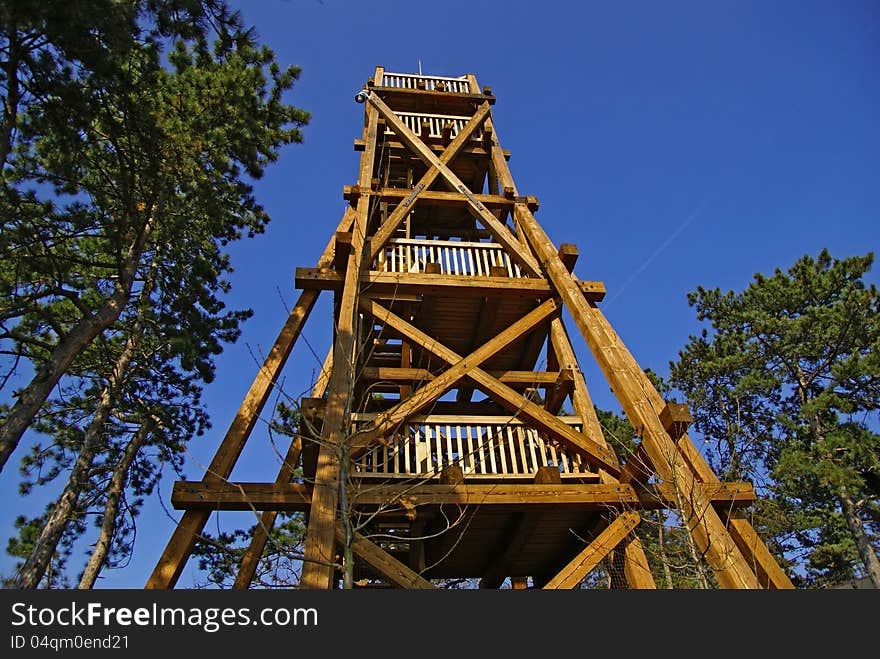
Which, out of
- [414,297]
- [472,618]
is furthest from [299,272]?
[472,618]

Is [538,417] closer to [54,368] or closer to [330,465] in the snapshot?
[330,465]

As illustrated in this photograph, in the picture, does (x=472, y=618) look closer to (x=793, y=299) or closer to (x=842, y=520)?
(x=842, y=520)

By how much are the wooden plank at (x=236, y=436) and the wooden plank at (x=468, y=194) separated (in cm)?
302

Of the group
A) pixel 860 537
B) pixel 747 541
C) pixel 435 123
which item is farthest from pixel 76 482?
pixel 860 537

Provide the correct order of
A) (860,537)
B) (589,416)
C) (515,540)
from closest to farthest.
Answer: (515,540) < (589,416) < (860,537)

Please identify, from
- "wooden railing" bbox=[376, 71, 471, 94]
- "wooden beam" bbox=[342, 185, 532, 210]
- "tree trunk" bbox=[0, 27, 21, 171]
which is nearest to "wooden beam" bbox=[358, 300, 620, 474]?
"wooden beam" bbox=[342, 185, 532, 210]

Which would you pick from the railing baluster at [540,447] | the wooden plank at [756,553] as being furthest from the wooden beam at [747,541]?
the railing baluster at [540,447]

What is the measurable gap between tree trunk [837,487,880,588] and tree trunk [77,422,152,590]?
59.9ft

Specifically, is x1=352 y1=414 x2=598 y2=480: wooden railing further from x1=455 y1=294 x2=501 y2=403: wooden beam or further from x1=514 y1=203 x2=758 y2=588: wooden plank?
x1=455 y1=294 x2=501 y2=403: wooden beam

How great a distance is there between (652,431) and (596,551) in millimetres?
1331

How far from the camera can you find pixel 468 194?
8.83 m

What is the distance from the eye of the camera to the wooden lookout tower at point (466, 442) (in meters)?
4.62

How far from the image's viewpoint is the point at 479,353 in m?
6.59

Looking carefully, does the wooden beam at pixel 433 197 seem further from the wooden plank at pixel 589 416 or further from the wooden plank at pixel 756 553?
the wooden plank at pixel 756 553
